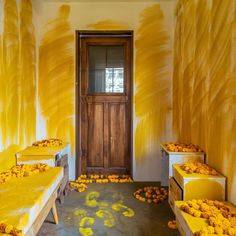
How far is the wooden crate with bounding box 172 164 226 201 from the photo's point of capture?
1.93m

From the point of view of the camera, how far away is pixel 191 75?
285cm

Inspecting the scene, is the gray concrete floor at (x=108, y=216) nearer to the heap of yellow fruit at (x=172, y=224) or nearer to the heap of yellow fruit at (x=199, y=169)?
the heap of yellow fruit at (x=172, y=224)

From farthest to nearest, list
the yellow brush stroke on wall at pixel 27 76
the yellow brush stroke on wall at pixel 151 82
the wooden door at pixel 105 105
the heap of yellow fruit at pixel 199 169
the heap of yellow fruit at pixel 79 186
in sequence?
the wooden door at pixel 105 105
the yellow brush stroke on wall at pixel 151 82
the heap of yellow fruit at pixel 79 186
the yellow brush stroke on wall at pixel 27 76
the heap of yellow fruit at pixel 199 169

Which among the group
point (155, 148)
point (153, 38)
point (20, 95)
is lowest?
point (155, 148)

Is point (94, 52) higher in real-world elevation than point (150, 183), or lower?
higher

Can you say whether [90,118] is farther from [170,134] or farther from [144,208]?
[144,208]

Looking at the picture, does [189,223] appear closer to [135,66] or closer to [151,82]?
[151,82]

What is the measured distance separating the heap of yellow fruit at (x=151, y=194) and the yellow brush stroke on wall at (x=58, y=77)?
1.29 m

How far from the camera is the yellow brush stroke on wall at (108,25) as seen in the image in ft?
12.1

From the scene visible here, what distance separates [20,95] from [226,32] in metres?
2.29

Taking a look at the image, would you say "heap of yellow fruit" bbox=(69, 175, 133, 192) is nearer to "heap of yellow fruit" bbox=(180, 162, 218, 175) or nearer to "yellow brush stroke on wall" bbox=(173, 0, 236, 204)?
"yellow brush stroke on wall" bbox=(173, 0, 236, 204)

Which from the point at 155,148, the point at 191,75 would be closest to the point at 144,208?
the point at 155,148

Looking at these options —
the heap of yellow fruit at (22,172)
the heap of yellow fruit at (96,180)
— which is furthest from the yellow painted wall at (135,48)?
the heap of yellow fruit at (22,172)

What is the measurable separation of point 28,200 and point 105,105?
2452 mm
